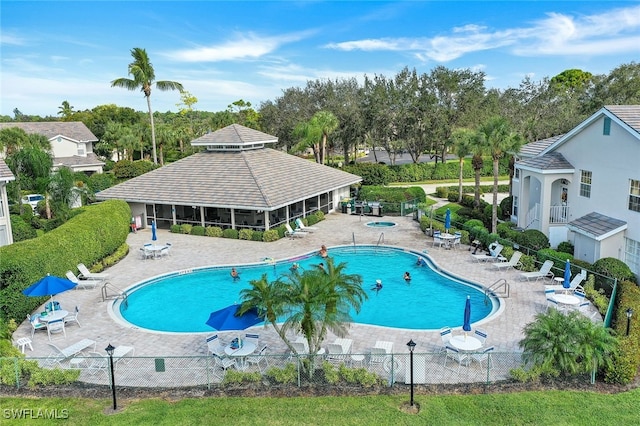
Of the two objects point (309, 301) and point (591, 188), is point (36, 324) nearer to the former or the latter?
point (309, 301)

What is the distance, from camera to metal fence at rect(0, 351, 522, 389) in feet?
45.9

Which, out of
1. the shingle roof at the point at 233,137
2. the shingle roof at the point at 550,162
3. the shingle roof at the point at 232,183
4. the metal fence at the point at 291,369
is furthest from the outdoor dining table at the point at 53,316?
the shingle roof at the point at 550,162

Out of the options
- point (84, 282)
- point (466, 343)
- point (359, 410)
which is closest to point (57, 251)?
A: point (84, 282)

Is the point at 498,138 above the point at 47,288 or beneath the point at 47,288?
above

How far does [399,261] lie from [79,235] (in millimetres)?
17460

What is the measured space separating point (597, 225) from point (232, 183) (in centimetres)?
2260

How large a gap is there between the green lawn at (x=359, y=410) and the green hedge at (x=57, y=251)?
245 inches

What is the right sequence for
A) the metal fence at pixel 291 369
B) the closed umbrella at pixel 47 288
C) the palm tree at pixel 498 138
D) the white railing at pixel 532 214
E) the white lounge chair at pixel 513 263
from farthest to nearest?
the white railing at pixel 532 214 < the palm tree at pixel 498 138 < the white lounge chair at pixel 513 263 < the closed umbrella at pixel 47 288 < the metal fence at pixel 291 369

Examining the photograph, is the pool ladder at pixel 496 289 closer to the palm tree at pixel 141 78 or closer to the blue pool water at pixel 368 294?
the blue pool water at pixel 368 294

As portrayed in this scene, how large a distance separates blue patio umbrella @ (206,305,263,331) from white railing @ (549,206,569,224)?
70.4ft

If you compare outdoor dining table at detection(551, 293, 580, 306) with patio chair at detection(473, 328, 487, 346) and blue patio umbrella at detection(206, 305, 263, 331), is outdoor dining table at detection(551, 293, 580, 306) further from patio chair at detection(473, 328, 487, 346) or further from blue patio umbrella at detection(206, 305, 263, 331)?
blue patio umbrella at detection(206, 305, 263, 331)

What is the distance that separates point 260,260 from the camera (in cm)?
2708

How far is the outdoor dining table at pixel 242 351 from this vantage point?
48.9ft

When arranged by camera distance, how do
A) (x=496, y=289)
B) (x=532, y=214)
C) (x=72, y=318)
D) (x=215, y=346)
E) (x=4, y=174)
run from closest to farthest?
1. (x=215, y=346)
2. (x=72, y=318)
3. (x=496, y=289)
4. (x=4, y=174)
5. (x=532, y=214)
